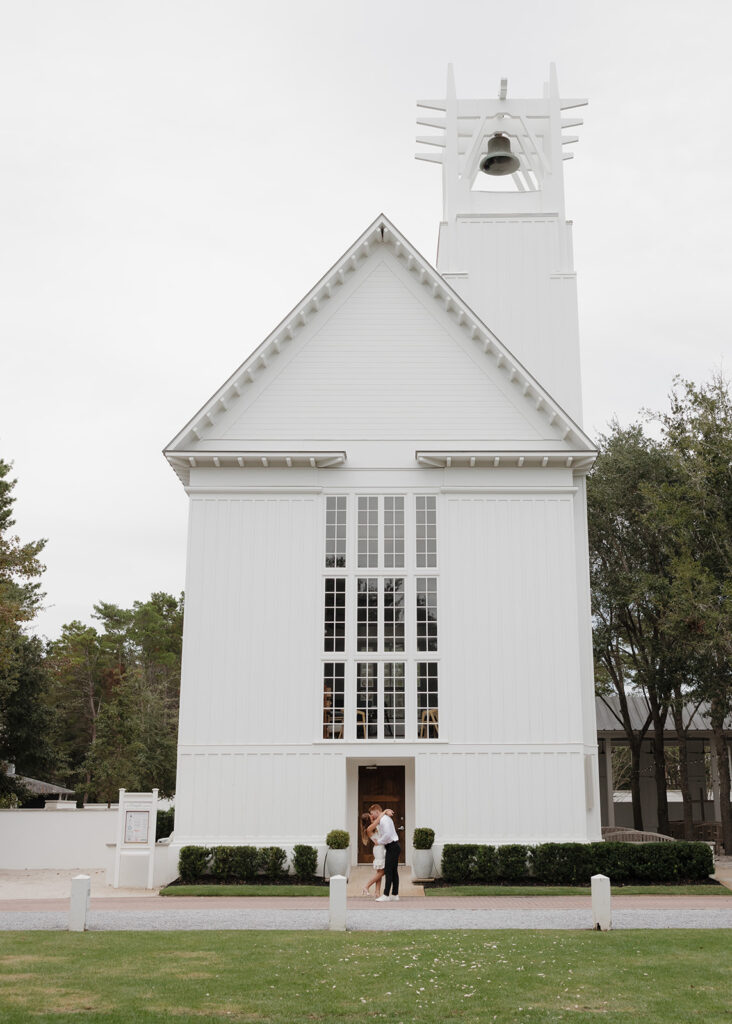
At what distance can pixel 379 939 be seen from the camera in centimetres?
1266

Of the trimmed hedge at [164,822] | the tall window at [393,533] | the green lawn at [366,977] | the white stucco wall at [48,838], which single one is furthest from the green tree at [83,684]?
the green lawn at [366,977]

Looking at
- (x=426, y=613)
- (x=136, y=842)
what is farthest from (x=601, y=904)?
(x=136, y=842)

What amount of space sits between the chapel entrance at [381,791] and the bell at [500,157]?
16747 mm

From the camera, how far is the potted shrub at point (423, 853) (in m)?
20.5

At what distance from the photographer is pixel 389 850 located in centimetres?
1723

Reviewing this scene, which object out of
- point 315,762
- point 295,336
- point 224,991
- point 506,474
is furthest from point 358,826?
point 224,991

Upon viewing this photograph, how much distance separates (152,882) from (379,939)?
29.1 ft

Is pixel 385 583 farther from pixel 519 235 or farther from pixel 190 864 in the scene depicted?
pixel 519 235

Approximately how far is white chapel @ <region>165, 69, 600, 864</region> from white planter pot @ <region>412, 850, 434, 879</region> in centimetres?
54

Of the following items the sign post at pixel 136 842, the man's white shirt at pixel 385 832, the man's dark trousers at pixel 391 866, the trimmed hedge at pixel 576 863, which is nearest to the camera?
the man's white shirt at pixel 385 832

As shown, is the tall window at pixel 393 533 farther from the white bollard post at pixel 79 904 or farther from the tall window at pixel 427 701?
the white bollard post at pixel 79 904

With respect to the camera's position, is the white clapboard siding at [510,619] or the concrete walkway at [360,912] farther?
the white clapboard siding at [510,619]

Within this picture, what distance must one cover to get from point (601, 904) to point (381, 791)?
9.49 m

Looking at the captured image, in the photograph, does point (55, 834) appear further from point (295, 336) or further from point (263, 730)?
point (295, 336)
